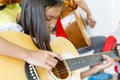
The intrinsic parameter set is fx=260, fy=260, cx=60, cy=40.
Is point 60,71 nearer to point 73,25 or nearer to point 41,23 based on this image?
point 41,23

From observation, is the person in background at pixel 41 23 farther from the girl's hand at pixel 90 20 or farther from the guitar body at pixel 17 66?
the girl's hand at pixel 90 20

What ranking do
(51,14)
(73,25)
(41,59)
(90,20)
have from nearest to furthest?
(41,59) → (51,14) → (73,25) → (90,20)

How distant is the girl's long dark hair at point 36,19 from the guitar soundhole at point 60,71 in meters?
0.09

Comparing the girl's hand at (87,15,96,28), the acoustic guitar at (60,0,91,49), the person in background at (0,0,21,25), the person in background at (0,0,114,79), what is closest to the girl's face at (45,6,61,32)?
the person in background at (0,0,114,79)

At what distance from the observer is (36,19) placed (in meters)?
0.92

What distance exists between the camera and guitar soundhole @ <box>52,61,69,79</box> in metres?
0.91

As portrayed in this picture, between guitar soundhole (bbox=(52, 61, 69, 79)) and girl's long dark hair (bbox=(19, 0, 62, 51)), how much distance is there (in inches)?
3.5

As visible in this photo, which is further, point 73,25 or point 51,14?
point 73,25

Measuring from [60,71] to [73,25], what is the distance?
0.73 meters

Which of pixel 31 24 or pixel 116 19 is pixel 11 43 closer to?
pixel 31 24

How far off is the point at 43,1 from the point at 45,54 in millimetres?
203

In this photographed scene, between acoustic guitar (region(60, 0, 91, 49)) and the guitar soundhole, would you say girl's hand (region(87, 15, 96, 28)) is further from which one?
the guitar soundhole

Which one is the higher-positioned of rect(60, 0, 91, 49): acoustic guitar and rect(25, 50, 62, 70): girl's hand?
rect(25, 50, 62, 70): girl's hand

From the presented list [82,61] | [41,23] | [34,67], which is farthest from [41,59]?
[82,61]
